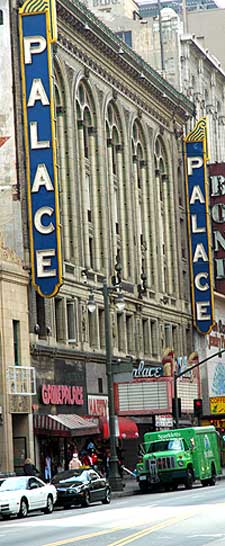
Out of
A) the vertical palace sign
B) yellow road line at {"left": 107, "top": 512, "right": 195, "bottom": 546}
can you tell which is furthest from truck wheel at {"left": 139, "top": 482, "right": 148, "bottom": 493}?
yellow road line at {"left": 107, "top": 512, "right": 195, "bottom": 546}

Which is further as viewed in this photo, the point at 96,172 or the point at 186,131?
the point at 186,131

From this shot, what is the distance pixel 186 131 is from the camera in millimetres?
98188

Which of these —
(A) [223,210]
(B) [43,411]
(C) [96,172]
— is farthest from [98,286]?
(A) [223,210]

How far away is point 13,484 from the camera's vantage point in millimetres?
44438

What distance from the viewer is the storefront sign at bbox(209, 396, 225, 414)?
93438 millimetres

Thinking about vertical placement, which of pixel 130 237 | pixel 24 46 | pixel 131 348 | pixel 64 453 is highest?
pixel 24 46

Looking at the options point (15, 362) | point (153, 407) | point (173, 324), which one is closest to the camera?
point (15, 362)

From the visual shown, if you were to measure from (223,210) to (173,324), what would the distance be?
11.2 m

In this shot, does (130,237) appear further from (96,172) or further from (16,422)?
(16,422)

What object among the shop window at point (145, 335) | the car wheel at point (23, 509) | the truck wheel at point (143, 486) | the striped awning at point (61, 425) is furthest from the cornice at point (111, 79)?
the car wheel at point (23, 509)

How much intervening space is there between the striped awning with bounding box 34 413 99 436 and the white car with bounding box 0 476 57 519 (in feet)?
57.0

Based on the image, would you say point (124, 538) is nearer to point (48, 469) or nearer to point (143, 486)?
point (143, 486)

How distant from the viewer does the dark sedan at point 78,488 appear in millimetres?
49500

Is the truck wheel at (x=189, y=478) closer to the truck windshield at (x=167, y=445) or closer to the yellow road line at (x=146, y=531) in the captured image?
the truck windshield at (x=167, y=445)
